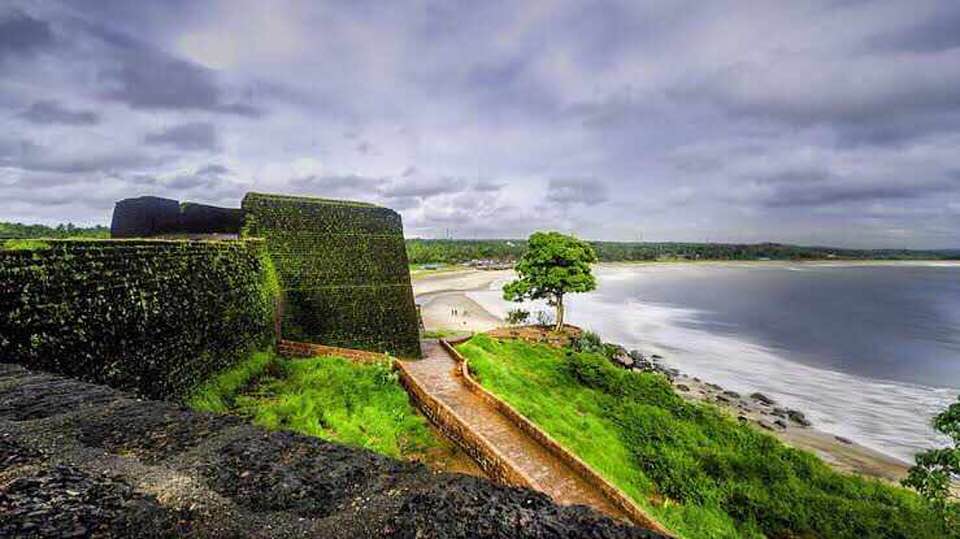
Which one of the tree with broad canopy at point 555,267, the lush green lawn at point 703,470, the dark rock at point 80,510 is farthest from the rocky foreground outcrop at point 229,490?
the tree with broad canopy at point 555,267

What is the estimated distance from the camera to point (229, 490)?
1.87 meters

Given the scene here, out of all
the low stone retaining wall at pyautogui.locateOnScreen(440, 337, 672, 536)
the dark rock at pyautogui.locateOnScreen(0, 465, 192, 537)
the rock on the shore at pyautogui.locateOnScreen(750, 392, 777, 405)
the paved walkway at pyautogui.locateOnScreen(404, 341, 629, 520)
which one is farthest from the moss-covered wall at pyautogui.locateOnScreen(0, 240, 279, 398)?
the rock on the shore at pyautogui.locateOnScreen(750, 392, 777, 405)

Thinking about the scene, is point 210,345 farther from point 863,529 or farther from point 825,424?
point 825,424

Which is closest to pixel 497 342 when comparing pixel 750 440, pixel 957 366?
pixel 750 440

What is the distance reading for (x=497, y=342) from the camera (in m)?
22.5

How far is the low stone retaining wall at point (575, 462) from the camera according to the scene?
325 inches

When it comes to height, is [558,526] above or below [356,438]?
above

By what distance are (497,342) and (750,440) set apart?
11.4m

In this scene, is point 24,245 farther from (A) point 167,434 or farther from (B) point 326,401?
(B) point 326,401

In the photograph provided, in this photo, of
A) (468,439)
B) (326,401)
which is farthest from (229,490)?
(326,401)

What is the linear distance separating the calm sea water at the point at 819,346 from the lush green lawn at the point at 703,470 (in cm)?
699

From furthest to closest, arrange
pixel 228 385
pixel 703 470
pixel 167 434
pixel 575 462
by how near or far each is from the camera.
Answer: pixel 703 470, pixel 228 385, pixel 575 462, pixel 167 434

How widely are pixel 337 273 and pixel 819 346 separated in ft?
117

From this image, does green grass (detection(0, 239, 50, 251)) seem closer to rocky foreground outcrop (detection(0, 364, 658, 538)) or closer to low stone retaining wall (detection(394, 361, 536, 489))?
rocky foreground outcrop (detection(0, 364, 658, 538))
